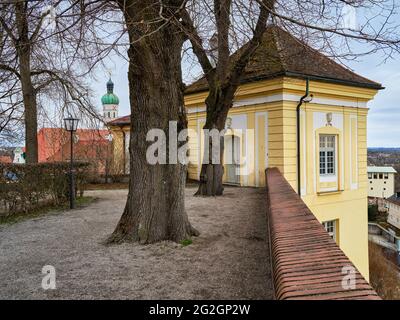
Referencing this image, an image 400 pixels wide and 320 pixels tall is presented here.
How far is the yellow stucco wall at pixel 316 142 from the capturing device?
15695 mm

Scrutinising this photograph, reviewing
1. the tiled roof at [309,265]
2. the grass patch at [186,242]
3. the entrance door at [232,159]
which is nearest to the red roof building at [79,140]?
the entrance door at [232,159]

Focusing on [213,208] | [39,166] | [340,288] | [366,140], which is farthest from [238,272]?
[366,140]

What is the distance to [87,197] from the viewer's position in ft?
50.9

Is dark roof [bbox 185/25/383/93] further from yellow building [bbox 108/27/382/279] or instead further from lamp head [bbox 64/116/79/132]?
lamp head [bbox 64/116/79/132]

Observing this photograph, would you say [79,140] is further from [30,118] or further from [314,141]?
[314,141]

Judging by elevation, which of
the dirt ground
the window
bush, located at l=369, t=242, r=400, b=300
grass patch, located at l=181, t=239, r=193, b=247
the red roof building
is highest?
the red roof building

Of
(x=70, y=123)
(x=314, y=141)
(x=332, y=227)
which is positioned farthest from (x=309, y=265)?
(x=332, y=227)

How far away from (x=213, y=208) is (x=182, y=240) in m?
4.24

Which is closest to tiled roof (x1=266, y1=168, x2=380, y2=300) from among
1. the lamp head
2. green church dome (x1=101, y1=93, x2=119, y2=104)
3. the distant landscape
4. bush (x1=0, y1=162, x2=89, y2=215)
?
bush (x1=0, y1=162, x2=89, y2=215)

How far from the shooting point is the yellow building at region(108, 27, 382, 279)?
15.6 metres

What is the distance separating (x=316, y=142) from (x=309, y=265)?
1482 cm

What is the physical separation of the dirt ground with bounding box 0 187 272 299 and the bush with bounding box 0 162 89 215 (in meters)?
1.45

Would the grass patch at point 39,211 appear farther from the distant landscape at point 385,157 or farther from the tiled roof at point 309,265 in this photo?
the distant landscape at point 385,157

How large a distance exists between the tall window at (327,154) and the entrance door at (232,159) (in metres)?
3.66
